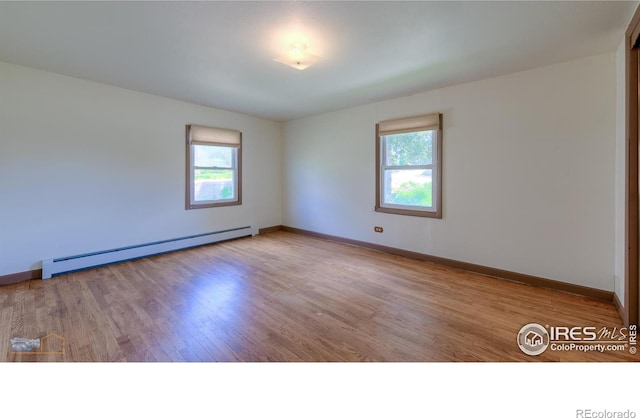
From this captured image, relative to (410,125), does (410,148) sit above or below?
below

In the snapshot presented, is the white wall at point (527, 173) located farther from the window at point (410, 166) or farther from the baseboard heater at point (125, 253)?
the baseboard heater at point (125, 253)

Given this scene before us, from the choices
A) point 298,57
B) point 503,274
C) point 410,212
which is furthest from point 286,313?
point 503,274

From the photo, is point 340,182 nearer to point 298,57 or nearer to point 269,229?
point 269,229

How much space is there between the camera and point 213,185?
501cm

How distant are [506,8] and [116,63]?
12.4ft

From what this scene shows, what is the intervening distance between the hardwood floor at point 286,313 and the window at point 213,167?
154 cm

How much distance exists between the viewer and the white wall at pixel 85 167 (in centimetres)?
307

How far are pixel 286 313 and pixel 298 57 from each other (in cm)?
241

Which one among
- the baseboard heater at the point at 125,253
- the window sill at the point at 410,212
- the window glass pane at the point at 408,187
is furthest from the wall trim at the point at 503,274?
the baseboard heater at the point at 125,253

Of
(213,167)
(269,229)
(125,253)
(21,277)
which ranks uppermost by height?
(213,167)
